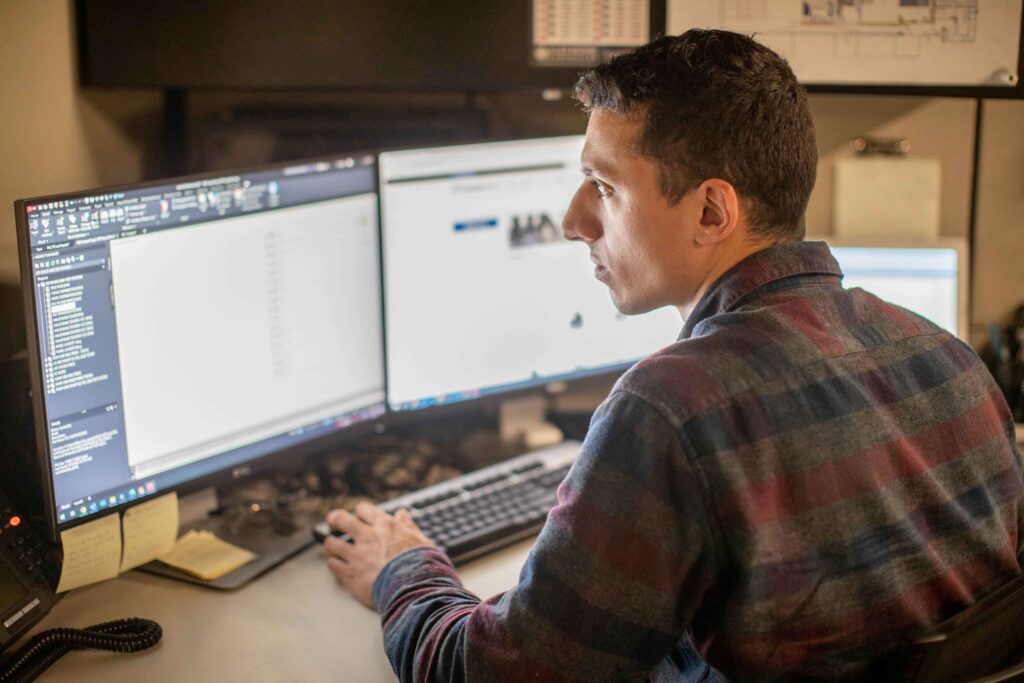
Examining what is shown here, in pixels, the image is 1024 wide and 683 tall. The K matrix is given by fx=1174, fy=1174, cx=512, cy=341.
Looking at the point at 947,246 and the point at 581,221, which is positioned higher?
the point at 581,221

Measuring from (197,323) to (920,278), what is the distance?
3.68 feet

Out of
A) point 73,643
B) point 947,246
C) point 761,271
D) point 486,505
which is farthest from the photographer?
point 947,246

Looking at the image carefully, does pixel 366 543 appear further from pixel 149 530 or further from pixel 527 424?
pixel 527 424

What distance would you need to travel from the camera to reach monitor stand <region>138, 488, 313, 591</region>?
1.43 meters

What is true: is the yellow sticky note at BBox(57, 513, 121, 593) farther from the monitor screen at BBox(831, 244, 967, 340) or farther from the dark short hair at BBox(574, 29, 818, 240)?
the monitor screen at BBox(831, 244, 967, 340)

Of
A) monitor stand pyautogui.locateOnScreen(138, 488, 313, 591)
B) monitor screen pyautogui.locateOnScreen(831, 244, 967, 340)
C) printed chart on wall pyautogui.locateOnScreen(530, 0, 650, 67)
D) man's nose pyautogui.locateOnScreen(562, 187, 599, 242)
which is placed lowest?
monitor stand pyautogui.locateOnScreen(138, 488, 313, 591)

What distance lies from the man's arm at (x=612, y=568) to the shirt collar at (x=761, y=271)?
0.18 meters

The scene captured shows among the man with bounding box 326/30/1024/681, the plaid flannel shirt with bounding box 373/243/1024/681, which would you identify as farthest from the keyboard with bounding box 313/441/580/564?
the plaid flannel shirt with bounding box 373/243/1024/681

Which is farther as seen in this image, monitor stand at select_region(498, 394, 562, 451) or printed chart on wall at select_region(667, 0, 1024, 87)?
monitor stand at select_region(498, 394, 562, 451)

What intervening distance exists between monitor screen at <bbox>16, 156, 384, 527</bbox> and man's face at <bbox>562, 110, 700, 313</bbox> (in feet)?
1.52

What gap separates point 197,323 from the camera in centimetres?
143

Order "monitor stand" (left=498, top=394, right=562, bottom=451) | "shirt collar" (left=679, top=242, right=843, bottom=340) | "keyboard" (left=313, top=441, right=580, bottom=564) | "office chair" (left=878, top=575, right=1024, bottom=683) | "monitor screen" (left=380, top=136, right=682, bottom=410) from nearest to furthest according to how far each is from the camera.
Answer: "office chair" (left=878, top=575, right=1024, bottom=683) → "shirt collar" (left=679, top=242, right=843, bottom=340) → "keyboard" (left=313, top=441, right=580, bottom=564) → "monitor screen" (left=380, top=136, right=682, bottom=410) → "monitor stand" (left=498, top=394, right=562, bottom=451)

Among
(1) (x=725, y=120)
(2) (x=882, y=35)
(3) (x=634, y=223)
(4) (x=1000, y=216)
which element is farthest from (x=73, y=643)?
(4) (x=1000, y=216)

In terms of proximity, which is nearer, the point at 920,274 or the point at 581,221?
the point at 581,221
